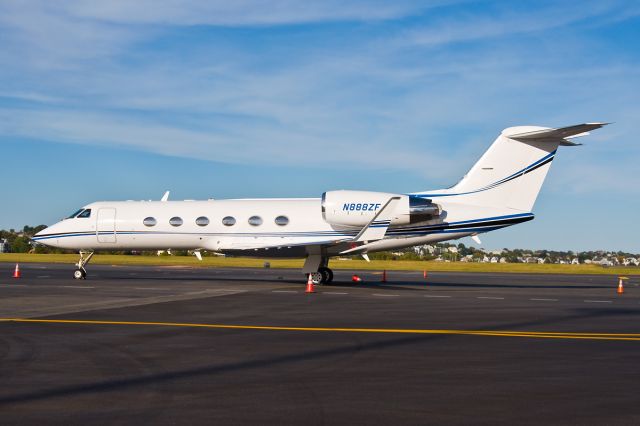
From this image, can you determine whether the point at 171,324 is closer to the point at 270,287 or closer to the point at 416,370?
the point at 416,370

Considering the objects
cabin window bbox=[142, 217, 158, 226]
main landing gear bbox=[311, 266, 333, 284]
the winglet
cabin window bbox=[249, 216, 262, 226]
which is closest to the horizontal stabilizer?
the winglet

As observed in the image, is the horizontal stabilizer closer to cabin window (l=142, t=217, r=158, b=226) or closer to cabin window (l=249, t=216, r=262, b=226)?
cabin window (l=249, t=216, r=262, b=226)

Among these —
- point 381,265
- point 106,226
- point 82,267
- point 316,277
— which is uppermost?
point 106,226

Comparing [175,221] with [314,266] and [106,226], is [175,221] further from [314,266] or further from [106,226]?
[314,266]

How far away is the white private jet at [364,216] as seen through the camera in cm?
2711

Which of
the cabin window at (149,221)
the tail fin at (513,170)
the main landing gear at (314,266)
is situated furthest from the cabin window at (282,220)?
the tail fin at (513,170)

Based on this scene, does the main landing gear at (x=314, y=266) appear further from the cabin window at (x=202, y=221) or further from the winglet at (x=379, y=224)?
the cabin window at (x=202, y=221)

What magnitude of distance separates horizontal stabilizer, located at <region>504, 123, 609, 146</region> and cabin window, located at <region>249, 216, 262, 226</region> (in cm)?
1021

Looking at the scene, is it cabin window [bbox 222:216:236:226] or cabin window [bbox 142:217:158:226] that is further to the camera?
cabin window [bbox 142:217:158:226]

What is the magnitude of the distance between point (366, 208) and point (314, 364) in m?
17.7

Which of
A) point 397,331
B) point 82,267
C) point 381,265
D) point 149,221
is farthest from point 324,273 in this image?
point 381,265

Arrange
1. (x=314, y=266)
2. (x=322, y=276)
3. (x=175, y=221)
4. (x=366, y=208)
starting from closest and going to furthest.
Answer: (x=366, y=208), (x=314, y=266), (x=322, y=276), (x=175, y=221)

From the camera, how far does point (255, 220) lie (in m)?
29.4

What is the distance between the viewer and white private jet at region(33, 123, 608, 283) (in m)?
27.1
